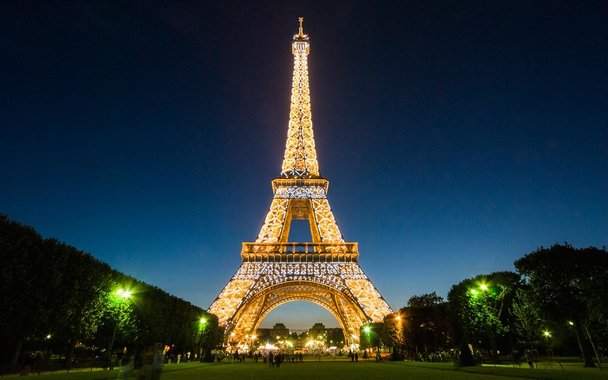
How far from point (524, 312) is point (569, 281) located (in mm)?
4190

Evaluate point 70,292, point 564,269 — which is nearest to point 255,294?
point 70,292

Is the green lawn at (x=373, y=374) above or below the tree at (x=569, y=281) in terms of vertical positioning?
below

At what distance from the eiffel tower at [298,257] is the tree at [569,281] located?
83.6ft

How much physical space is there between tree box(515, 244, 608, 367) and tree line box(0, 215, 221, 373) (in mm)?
33139

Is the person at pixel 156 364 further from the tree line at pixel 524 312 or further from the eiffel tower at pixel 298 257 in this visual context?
the eiffel tower at pixel 298 257

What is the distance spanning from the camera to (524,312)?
32375 millimetres

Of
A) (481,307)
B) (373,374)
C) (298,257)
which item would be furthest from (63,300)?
(298,257)

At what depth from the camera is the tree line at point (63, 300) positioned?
22.4 m

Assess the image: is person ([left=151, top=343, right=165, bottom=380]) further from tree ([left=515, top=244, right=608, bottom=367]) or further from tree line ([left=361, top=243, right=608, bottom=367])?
tree ([left=515, top=244, right=608, bottom=367])

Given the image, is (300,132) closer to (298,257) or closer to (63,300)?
(298,257)

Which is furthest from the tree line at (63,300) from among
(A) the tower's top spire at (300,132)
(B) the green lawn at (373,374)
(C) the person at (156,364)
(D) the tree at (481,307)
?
(A) the tower's top spire at (300,132)

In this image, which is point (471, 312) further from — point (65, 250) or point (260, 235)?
point (65, 250)

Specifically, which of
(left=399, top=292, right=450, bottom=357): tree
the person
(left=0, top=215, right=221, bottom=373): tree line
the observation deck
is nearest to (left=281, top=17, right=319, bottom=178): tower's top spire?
the observation deck

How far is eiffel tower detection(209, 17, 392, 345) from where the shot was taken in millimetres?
56375
